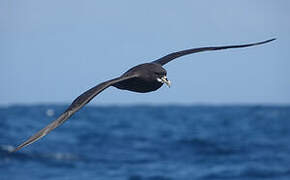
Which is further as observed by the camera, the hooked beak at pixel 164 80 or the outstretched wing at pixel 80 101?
the hooked beak at pixel 164 80

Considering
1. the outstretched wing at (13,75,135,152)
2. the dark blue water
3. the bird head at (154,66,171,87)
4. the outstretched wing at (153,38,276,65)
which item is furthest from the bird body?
the dark blue water

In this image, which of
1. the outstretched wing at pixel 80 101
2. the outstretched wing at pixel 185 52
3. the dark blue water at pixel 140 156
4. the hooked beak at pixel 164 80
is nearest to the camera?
the outstretched wing at pixel 80 101

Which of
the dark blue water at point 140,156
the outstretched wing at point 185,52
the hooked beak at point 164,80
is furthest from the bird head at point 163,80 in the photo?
the dark blue water at point 140,156

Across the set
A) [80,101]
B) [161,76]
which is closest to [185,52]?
[161,76]

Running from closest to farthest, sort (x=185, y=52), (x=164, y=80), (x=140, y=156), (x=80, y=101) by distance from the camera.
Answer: (x=80, y=101) → (x=164, y=80) → (x=185, y=52) → (x=140, y=156)

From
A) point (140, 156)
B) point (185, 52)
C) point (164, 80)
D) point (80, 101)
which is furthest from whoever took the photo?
point (140, 156)

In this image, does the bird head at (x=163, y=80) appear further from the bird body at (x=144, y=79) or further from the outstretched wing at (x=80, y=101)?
the outstretched wing at (x=80, y=101)

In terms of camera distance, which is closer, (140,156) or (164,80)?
(164,80)

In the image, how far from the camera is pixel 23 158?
25.7 metres

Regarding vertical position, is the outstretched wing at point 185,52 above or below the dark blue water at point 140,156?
above

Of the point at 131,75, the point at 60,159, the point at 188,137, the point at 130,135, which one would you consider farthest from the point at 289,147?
the point at 131,75

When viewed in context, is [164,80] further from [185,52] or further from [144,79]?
[185,52]

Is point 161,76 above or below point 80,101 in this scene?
above

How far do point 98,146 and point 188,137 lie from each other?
5.72m
